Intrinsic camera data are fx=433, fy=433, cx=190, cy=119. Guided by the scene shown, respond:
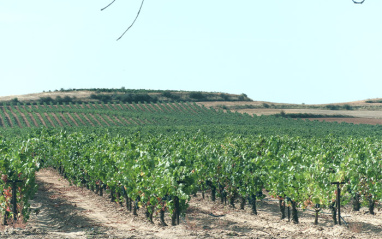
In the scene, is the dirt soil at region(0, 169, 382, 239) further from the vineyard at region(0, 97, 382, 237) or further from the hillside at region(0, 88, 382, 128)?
the hillside at region(0, 88, 382, 128)

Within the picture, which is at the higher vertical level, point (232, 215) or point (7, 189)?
point (7, 189)

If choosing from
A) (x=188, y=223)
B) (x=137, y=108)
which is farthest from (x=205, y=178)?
(x=137, y=108)

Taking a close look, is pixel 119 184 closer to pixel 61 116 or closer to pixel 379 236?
pixel 379 236

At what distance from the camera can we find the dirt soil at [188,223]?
13.4 metres

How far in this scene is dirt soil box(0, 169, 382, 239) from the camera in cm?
1339

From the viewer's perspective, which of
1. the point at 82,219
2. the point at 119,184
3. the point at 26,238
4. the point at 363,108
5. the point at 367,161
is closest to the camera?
the point at 26,238

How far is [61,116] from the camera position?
7956 cm

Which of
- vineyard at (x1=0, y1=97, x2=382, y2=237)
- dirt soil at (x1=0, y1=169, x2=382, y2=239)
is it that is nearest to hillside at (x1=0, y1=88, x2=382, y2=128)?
vineyard at (x1=0, y1=97, x2=382, y2=237)

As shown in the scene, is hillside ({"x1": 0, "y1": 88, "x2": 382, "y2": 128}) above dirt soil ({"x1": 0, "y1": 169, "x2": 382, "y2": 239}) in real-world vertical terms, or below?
above

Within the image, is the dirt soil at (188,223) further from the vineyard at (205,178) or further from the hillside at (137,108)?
the hillside at (137,108)

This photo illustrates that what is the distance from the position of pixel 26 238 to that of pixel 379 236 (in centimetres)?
1091

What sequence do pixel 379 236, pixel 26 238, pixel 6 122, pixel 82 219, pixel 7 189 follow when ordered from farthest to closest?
pixel 6 122 < pixel 82 219 < pixel 7 189 < pixel 379 236 < pixel 26 238

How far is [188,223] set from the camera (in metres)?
15.6

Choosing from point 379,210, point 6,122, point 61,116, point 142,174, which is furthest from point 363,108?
point 142,174
